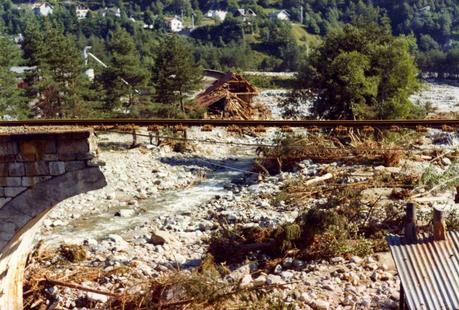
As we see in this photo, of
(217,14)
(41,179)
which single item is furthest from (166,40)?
(217,14)

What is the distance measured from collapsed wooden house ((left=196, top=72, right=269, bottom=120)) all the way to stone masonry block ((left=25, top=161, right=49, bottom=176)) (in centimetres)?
2025

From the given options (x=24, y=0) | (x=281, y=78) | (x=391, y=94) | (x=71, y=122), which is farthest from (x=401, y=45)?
(x=24, y=0)

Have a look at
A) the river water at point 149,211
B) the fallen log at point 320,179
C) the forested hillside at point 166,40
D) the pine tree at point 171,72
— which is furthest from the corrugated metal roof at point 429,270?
the pine tree at point 171,72

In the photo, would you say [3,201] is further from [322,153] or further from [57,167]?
[322,153]

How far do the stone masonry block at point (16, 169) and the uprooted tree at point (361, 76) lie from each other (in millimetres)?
14427

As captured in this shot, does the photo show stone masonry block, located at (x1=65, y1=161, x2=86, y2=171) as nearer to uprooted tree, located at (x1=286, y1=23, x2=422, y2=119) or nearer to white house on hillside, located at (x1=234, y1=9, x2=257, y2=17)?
uprooted tree, located at (x1=286, y1=23, x2=422, y2=119)

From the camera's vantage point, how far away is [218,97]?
27.8 metres

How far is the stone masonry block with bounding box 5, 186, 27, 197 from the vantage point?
6.43 m

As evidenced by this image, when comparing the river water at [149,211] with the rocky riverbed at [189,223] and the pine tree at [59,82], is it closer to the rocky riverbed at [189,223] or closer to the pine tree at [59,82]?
the rocky riverbed at [189,223]

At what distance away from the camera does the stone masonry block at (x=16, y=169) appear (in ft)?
20.8

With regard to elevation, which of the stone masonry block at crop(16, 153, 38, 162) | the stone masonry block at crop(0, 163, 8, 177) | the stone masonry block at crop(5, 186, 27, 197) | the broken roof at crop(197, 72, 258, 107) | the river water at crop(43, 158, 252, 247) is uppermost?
the stone masonry block at crop(16, 153, 38, 162)

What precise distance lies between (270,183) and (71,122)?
27.8ft

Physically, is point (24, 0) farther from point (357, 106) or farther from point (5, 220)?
point (5, 220)

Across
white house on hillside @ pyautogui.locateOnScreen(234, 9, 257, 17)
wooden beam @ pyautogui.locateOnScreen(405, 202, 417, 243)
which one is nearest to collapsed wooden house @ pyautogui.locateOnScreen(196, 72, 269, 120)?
wooden beam @ pyautogui.locateOnScreen(405, 202, 417, 243)
